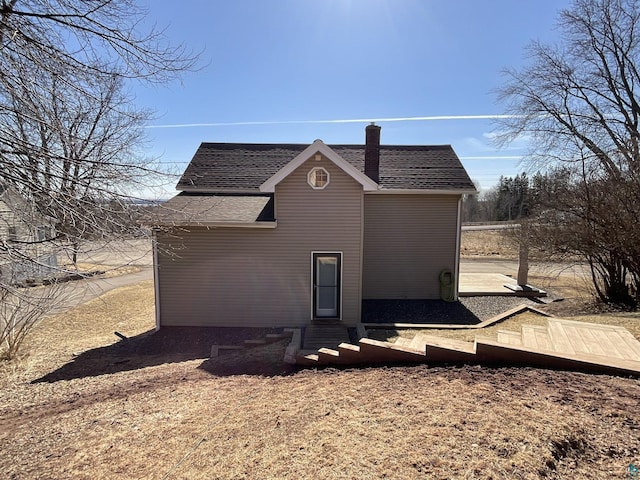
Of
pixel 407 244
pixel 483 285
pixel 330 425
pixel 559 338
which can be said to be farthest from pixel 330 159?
pixel 483 285

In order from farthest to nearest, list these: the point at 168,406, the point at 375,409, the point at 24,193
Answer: the point at 168,406 → the point at 24,193 → the point at 375,409

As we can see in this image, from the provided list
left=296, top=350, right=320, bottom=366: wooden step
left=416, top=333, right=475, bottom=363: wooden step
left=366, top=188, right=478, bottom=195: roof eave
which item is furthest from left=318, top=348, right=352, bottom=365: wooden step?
left=366, top=188, right=478, bottom=195: roof eave

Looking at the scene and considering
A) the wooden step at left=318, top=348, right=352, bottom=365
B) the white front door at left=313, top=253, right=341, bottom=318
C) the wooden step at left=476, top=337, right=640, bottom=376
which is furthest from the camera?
the white front door at left=313, top=253, right=341, bottom=318

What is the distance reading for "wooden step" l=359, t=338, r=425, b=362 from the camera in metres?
4.78

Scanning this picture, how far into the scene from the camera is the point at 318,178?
344 inches

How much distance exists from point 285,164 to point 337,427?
11008 millimetres

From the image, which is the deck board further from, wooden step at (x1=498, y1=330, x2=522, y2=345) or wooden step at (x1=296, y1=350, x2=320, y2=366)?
wooden step at (x1=296, y1=350, x2=320, y2=366)

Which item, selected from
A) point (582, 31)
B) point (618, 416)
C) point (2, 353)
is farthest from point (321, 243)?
point (582, 31)

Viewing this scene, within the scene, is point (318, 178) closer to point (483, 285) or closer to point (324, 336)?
point (324, 336)

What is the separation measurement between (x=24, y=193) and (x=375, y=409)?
479 centimetres

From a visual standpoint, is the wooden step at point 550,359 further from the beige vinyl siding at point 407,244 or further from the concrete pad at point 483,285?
the concrete pad at point 483,285

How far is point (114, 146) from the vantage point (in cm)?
788

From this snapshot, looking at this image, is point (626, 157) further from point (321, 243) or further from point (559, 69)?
point (321, 243)

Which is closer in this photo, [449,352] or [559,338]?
[449,352]
